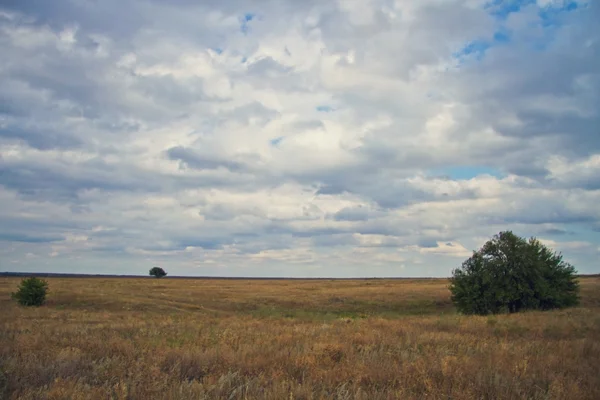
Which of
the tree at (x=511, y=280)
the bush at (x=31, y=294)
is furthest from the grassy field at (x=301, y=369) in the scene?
the bush at (x=31, y=294)

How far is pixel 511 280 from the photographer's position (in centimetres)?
3669

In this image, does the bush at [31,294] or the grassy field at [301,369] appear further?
the bush at [31,294]

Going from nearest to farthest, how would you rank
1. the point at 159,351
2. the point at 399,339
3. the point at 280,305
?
the point at 159,351 < the point at 399,339 < the point at 280,305

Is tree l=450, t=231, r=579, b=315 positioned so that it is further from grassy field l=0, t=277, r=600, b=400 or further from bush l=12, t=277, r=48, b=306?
bush l=12, t=277, r=48, b=306

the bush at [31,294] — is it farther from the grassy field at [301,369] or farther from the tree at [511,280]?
the tree at [511,280]

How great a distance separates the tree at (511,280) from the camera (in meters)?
36.4

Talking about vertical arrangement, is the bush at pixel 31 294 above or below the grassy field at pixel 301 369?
below

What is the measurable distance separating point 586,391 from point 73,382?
358 inches

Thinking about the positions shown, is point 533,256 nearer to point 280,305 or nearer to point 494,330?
point 494,330

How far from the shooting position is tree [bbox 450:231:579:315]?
3644cm

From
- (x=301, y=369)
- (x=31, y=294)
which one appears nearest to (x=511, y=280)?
(x=301, y=369)

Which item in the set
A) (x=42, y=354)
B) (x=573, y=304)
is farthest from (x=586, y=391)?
(x=573, y=304)

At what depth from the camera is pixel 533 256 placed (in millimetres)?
37781

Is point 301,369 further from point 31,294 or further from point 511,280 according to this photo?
point 31,294
